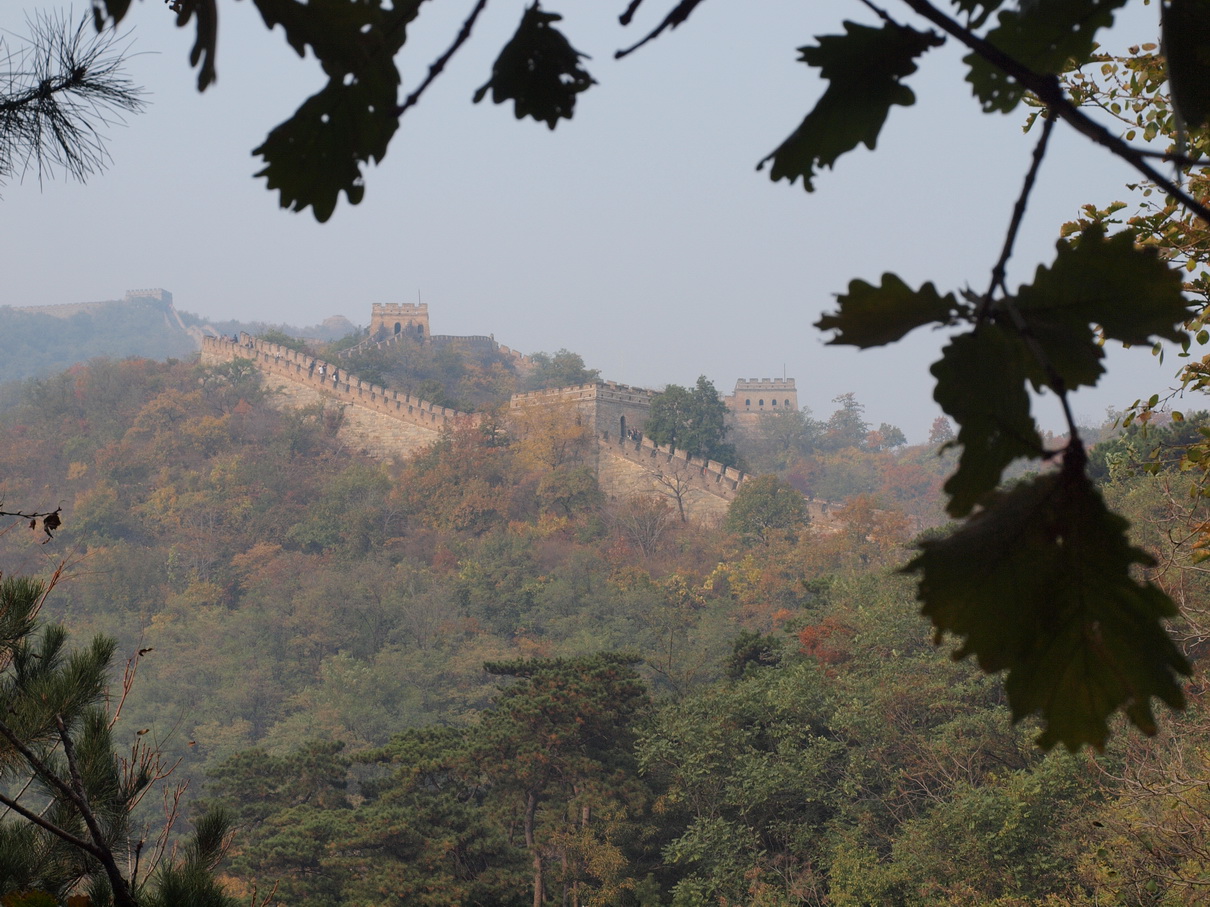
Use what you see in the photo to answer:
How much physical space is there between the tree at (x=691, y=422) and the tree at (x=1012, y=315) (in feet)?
86.2

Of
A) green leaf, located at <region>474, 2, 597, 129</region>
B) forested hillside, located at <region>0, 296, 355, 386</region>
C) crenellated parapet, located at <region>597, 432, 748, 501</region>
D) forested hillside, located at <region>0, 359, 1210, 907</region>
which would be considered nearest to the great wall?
crenellated parapet, located at <region>597, 432, 748, 501</region>

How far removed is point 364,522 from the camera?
2712 cm

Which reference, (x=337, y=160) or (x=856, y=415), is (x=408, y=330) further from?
(x=337, y=160)

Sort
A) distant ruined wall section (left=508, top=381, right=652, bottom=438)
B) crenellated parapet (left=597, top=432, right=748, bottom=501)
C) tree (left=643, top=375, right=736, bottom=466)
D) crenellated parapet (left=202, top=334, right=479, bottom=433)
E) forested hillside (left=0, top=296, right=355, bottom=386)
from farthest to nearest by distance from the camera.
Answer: forested hillside (left=0, top=296, right=355, bottom=386) → crenellated parapet (left=202, top=334, right=479, bottom=433) → distant ruined wall section (left=508, top=381, right=652, bottom=438) → tree (left=643, top=375, right=736, bottom=466) → crenellated parapet (left=597, top=432, right=748, bottom=501)

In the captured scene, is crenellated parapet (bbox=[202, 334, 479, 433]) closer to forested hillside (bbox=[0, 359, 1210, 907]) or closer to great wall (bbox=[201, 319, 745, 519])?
great wall (bbox=[201, 319, 745, 519])

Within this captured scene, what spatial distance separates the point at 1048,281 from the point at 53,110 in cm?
289

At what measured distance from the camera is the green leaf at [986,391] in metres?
0.49

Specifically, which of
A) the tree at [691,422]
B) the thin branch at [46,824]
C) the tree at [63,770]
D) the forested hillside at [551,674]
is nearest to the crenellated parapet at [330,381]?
the forested hillside at [551,674]

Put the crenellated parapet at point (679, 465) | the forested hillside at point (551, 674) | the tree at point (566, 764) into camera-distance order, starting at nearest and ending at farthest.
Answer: the forested hillside at point (551, 674), the tree at point (566, 764), the crenellated parapet at point (679, 465)

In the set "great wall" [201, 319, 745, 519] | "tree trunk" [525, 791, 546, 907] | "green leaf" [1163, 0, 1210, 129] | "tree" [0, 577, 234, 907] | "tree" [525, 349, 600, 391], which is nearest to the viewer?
"green leaf" [1163, 0, 1210, 129]

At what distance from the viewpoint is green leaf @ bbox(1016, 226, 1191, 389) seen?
1.63 ft

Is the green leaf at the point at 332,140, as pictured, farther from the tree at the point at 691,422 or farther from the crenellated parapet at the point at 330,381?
the crenellated parapet at the point at 330,381

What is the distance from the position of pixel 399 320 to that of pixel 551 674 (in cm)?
3433

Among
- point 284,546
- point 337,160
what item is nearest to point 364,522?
point 284,546
